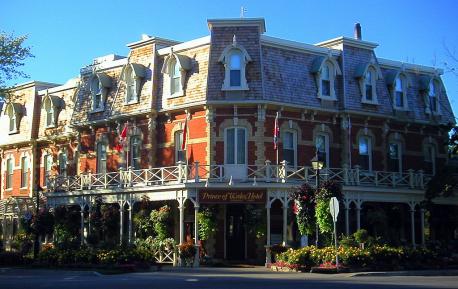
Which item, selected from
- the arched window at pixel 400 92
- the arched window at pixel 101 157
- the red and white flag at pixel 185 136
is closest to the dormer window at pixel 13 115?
the arched window at pixel 101 157

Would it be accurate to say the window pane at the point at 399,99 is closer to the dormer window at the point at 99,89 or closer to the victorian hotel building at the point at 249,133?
the victorian hotel building at the point at 249,133

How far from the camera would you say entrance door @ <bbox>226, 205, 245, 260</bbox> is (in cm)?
3103

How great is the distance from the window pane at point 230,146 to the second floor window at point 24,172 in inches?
697

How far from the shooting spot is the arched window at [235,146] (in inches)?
1227

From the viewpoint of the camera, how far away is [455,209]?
35875 mm

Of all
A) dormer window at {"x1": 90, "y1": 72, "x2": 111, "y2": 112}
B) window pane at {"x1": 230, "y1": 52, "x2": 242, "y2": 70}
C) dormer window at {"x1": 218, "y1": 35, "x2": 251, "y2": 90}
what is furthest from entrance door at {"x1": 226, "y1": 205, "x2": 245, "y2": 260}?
dormer window at {"x1": 90, "y1": 72, "x2": 111, "y2": 112}

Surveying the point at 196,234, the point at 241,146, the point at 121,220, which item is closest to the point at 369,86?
the point at 241,146

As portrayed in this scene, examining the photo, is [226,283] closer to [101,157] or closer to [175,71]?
[175,71]

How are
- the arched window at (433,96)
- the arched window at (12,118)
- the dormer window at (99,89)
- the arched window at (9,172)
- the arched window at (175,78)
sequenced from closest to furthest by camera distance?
the arched window at (175,78) < the dormer window at (99,89) < the arched window at (433,96) < the arched window at (12,118) < the arched window at (9,172)

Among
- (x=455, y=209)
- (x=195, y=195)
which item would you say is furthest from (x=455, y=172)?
(x=195, y=195)

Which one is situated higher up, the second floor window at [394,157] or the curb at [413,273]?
the second floor window at [394,157]

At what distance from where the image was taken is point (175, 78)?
108ft

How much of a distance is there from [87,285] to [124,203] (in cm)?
1359

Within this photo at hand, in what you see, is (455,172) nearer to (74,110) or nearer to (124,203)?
(124,203)
